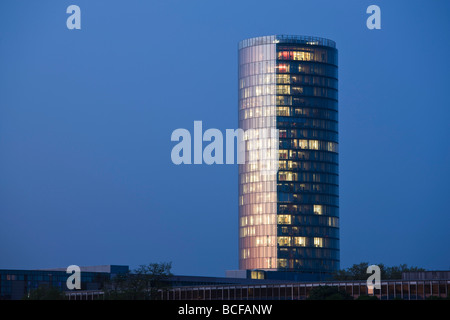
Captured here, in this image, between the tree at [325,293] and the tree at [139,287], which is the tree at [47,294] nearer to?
the tree at [139,287]

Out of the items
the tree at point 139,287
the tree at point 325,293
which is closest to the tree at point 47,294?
the tree at point 139,287

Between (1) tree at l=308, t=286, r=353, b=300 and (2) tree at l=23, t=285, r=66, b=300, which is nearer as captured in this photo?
(1) tree at l=308, t=286, r=353, b=300

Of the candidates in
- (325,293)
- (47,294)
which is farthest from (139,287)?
(325,293)

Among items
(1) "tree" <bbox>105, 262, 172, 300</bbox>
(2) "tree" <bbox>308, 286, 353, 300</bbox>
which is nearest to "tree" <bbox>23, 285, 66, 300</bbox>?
(1) "tree" <bbox>105, 262, 172, 300</bbox>

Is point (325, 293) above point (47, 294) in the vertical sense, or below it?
below

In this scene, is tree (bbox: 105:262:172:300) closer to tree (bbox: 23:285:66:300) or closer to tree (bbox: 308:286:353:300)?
tree (bbox: 23:285:66:300)

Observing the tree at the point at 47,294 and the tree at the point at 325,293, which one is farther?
the tree at the point at 47,294

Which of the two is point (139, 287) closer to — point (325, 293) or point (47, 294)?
point (47, 294)

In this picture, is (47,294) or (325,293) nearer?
(325,293)

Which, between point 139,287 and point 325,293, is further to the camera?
point 139,287
